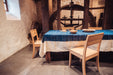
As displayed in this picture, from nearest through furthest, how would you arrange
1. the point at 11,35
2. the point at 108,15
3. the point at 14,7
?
the point at 108,15
the point at 11,35
the point at 14,7

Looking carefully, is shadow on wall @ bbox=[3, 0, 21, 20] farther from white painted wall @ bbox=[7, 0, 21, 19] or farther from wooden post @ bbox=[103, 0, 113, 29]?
wooden post @ bbox=[103, 0, 113, 29]

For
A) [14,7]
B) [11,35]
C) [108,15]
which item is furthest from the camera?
[14,7]

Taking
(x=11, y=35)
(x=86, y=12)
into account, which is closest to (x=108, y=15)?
(x=86, y=12)

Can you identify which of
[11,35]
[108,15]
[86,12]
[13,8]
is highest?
[13,8]

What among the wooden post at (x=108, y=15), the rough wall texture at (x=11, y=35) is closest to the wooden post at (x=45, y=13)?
the rough wall texture at (x=11, y=35)

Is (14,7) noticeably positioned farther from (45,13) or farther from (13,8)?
(45,13)

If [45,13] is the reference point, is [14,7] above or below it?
above

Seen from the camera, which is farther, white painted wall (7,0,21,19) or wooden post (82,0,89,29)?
white painted wall (7,0,21,19)

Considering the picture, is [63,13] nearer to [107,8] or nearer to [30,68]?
[107,8]

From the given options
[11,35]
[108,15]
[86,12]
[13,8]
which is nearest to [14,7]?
[13,8]

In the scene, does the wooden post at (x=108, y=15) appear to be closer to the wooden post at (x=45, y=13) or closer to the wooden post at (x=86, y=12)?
the wooden post at (x=86, y=12)

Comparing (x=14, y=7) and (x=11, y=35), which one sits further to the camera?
(x=14, y=7)

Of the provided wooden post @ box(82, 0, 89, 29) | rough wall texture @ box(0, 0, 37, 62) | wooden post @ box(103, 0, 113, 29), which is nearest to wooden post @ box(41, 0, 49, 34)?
rough wall texture @ box(0, 0, 37, 62)

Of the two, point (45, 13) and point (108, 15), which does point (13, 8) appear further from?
point (108, 15)
